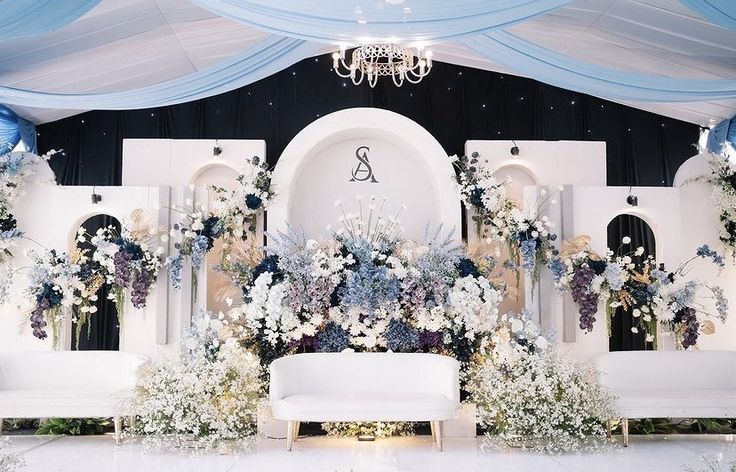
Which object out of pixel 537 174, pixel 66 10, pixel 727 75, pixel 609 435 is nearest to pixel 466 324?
pixel 609 435

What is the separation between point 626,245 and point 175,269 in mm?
5442

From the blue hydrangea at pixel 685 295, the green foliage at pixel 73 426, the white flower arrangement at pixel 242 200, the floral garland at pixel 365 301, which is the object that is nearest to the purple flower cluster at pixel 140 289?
the white flower arrangement at pixel 242 200

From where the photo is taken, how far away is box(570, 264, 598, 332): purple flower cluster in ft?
25.9

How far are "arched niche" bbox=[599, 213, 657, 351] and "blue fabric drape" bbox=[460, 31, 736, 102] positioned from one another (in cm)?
436

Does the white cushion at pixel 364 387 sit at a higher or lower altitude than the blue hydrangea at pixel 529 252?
lower

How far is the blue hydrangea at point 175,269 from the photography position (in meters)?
8.05

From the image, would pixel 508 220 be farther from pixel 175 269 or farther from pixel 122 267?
pixel 122 267

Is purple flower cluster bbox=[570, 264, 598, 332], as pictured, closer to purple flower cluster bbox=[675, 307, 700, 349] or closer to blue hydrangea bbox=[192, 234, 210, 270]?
purple flower cluster bbox=[675, 307, 700, 349]

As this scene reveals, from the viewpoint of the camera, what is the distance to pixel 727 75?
25.6 ft

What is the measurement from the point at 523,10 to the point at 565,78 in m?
1.32

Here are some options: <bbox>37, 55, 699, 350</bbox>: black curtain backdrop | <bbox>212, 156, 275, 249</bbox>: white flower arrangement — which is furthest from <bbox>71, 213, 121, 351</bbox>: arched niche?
<bbox>212, 156, 275, 249</bbox>: white flower arrangement

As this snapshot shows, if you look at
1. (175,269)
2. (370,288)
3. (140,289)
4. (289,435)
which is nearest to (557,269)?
(370,288)

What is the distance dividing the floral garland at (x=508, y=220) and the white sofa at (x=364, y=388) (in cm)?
168

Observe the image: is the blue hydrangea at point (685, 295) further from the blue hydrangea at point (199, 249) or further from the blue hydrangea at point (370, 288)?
the blue hydrangea at point (199, 249)
